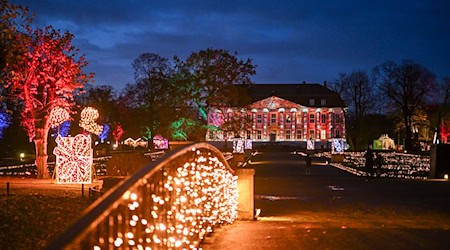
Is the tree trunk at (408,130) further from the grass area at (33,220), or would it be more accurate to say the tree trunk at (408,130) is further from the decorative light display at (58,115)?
the grass area at (33,220)

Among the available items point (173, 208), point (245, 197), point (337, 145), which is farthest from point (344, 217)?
point (337, 145)

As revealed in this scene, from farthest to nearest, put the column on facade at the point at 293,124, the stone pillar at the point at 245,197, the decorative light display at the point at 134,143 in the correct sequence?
1. the column on facade at the point at 293,124
2. the decorative light display at the point at 134,143
3. the stone pillar at the point at 245,197

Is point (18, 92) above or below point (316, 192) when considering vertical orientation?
above

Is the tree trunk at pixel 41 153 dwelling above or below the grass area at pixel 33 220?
above

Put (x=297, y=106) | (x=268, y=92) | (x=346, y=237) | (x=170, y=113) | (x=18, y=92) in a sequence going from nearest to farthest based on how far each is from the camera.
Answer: (x=346, y=237)
(x=18, y=92)
(x=170, y=113)
(x=297, y=106)
(x=268, y=92)

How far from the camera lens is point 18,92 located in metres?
29.5

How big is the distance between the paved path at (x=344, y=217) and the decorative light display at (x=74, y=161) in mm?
7058

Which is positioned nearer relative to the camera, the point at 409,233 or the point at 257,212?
the point at 409,233

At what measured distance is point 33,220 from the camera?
1164 centimetres

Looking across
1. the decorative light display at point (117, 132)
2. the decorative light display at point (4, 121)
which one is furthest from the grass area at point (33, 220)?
the decorative light display at point (117, 132)

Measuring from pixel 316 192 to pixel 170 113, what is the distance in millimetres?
36880

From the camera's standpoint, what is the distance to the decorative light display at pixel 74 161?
2422 centimetres

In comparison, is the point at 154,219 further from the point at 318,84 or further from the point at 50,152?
the point at 318,84

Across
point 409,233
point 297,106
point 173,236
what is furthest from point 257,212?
point 297,106
